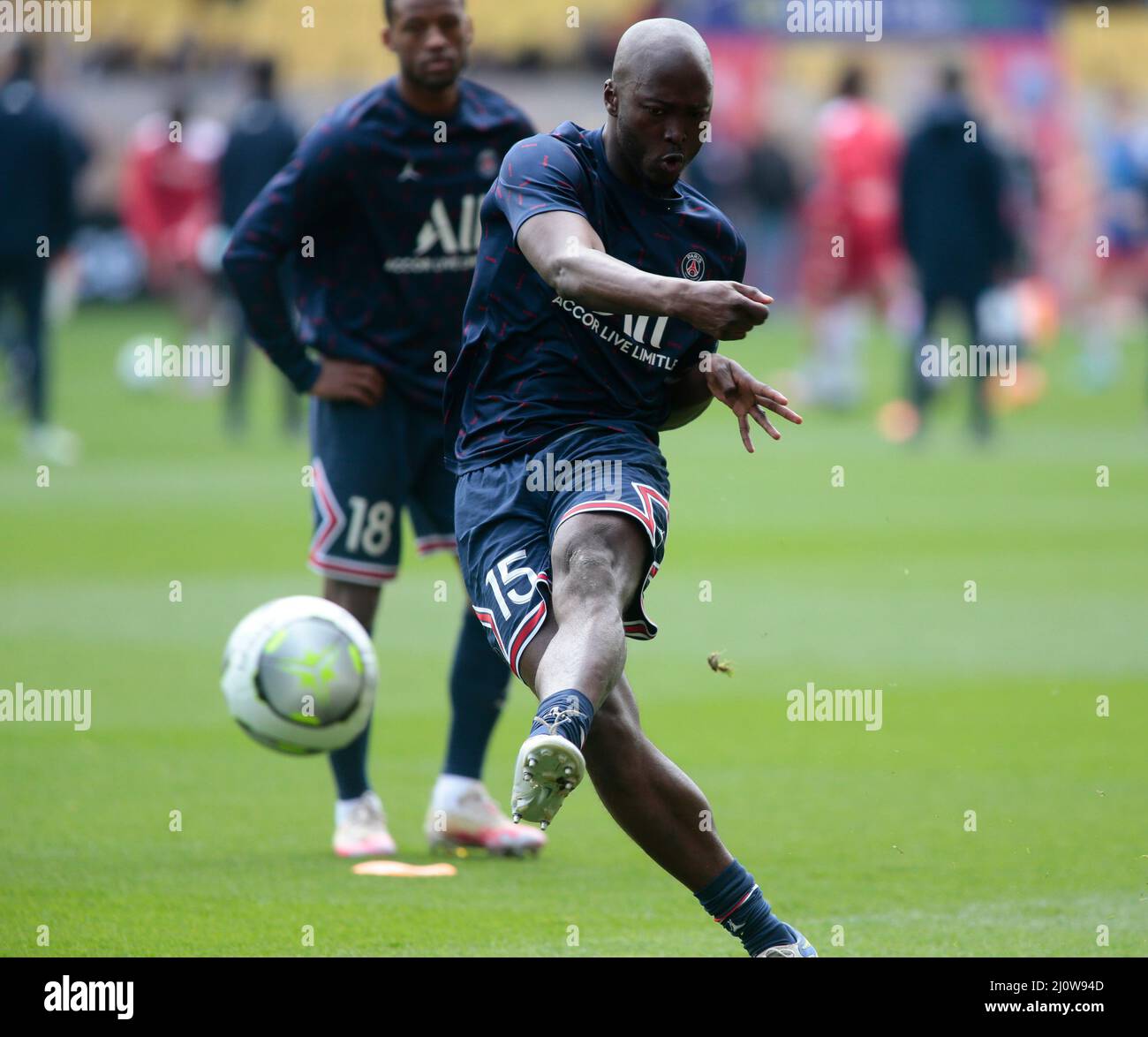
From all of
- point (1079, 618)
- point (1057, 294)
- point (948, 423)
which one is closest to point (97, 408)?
point (948, 423)

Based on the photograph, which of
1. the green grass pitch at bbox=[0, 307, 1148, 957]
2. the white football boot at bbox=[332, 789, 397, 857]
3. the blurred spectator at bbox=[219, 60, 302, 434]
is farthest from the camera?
the blurred spectator at bbox=[219, 60, 302, 434]

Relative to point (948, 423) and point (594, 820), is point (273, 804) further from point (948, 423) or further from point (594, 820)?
point (948, 423)

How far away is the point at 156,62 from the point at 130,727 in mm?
31424

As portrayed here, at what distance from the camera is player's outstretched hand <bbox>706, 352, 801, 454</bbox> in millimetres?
4922

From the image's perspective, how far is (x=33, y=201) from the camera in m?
18.0

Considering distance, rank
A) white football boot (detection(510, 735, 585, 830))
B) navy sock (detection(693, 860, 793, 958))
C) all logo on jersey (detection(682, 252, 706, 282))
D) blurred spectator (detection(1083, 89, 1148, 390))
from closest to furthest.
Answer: white football boot (detection(510, 735, 585, 830)) → navy sock (detection(693, 860, 793, 958)) → all logo on jersey (detection(682, 252, 706, 282)) → blurred spectator (detection(1083, 89, 1148, 390))

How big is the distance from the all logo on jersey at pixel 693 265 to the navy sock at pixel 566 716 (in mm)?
1348

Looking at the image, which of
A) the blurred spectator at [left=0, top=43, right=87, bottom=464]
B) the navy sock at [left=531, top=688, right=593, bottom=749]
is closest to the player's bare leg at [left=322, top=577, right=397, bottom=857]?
→ the navy sock at [left=531, top=688, right=593, bottom=749]

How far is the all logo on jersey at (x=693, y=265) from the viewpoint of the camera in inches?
209

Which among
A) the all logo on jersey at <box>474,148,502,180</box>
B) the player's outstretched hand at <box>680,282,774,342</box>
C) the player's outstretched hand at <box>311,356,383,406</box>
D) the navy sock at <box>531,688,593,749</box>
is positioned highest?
the all logo on jersey at <box>474,148,502,180</box>

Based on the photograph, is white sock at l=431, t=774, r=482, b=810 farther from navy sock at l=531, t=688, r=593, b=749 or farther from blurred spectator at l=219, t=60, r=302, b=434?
blurred spectator at l=219, t=60, r=302, b=434

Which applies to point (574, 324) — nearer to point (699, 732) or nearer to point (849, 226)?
point (699, 732)

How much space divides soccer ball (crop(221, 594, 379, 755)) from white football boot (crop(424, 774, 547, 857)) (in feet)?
2.07

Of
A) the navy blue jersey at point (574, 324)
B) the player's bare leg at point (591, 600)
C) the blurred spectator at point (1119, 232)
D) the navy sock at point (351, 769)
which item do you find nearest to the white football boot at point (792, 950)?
the player's bare leg at point (591, 600)
